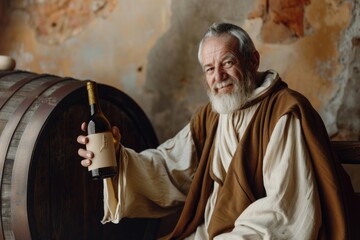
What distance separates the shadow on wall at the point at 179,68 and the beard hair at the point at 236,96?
815 millimetres

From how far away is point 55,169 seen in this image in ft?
7.27

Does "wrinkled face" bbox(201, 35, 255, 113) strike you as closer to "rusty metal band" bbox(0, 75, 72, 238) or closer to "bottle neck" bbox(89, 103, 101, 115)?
"bottle neck" bbox(89, 103, 101, 115)

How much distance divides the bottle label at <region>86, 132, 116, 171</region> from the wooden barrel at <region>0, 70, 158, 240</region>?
0.26 meters

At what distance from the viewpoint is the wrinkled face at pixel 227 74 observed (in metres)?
2.10

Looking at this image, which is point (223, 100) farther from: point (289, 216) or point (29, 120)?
point (29, 120)

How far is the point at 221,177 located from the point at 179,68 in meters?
1.05

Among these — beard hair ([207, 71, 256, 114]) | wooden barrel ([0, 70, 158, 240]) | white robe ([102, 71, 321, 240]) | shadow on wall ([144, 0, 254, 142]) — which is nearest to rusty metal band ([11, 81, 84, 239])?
wooden barrel ([0, 70, 158, 240])

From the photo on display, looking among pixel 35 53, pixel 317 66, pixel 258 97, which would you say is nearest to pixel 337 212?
pixel 258 97

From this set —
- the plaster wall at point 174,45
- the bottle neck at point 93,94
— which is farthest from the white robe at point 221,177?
the plaster wall at point 174,45

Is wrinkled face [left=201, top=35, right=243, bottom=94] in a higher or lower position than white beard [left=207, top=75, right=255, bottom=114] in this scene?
higher

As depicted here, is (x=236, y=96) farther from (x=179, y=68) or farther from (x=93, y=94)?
(x=179, y=68)

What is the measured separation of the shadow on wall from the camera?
296cm

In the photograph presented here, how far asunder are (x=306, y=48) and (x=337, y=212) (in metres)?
1.10

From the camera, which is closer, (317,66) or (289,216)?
(289,216)
